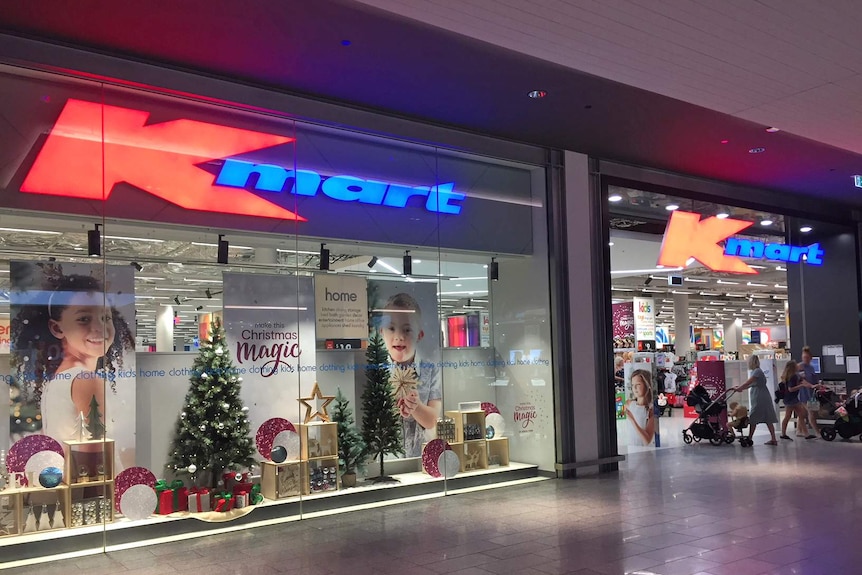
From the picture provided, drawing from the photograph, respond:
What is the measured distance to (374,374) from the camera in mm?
8492

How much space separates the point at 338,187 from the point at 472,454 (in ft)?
11.9

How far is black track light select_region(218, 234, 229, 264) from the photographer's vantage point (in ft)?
24.8

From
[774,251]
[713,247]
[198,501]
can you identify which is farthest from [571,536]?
[774,251]

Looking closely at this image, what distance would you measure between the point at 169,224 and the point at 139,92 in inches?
49.2

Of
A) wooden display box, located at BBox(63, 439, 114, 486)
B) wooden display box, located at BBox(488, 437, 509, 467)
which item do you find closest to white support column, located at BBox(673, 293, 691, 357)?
wooden display box, located at BBox(488, 437, 509, 467)

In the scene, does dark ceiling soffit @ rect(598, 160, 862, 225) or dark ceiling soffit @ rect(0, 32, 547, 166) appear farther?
dark ceiling soffit @ rect(598, 160, 862, 225)

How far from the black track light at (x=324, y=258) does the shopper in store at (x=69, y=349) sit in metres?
2.12

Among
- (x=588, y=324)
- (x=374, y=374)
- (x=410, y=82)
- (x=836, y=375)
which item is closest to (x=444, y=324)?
(x=374, y=374)

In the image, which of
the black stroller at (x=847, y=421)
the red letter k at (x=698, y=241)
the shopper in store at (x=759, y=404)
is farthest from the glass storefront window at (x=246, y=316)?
the black stroller at (x=847, y=421)

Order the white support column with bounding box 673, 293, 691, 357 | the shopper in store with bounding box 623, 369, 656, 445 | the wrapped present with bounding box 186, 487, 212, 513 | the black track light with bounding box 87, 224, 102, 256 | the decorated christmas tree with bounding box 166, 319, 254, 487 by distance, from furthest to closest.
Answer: the white support column with bounding box 673, 293, 691, 357 < the shopper in store with bounding box 623, 369, 656, 445 < the decorated christmas tree with bounding box 166, 319, 254, 487 < the wrapped present with bounding box 186, 487, 212, 513 < the black track light with bounding box 87, 224, 102, 256

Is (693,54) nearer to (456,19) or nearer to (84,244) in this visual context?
(456,19)

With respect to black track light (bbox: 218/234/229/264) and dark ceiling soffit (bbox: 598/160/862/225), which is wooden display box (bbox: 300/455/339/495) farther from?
dark ceiling soffit (bbox: 598/160/862/225)

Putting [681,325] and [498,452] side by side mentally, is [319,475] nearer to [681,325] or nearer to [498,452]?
[498,452]

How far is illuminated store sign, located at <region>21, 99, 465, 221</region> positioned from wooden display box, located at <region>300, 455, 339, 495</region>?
2616 mm
